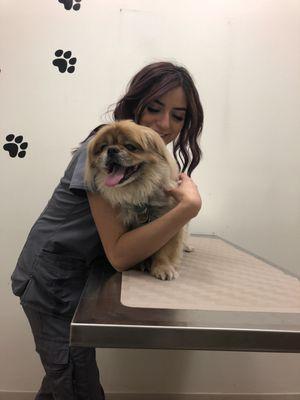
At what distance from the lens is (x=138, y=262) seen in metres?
1.06

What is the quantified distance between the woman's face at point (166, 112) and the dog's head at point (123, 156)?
152 mm

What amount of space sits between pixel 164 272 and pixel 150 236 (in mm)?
118

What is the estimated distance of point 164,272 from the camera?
1.01 meters

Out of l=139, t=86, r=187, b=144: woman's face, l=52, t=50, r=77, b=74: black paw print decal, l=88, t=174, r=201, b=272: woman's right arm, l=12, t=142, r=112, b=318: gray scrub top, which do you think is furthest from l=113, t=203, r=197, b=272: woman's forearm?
l=52, t=50, r=77, b=74: black paw print decal

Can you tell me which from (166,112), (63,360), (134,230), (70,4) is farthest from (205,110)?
(63,360)

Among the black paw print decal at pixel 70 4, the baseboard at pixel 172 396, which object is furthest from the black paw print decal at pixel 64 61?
the baseboard at pixel 172 396

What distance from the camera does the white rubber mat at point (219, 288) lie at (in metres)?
0.77

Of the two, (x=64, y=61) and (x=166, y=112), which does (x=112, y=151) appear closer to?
(x=166, y=112)

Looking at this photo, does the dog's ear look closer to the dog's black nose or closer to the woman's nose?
the dog's black nose

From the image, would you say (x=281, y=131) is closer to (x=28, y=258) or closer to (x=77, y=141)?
(x=77, y=141)

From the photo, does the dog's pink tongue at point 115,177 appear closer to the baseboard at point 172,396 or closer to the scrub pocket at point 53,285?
the scrub pocket at point 53,285

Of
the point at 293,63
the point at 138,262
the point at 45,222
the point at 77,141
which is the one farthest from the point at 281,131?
the point at 45,222

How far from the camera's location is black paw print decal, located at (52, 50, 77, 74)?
68.6 inches

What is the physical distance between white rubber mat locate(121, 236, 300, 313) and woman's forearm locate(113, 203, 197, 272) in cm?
7
